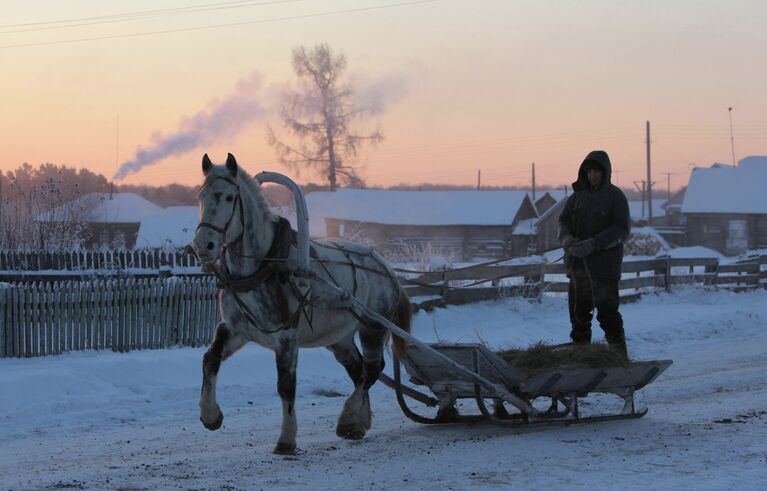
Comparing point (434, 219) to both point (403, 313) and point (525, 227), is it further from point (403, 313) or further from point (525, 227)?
point (403, 313)

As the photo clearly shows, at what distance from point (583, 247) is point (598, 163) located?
2.76 ft

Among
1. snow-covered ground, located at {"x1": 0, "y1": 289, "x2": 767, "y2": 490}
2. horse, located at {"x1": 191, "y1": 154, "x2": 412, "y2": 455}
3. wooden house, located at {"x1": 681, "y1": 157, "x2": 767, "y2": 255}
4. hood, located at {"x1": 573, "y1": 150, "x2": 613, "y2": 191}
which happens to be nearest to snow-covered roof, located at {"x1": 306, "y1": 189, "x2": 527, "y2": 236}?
wooden house, located at {"x1": 681, "y1": 157, "x2": 767, "y2": 255}

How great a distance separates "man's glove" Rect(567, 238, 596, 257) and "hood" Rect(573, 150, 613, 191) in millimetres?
613

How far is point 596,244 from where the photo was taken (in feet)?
29.5

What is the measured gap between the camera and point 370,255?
903 cm

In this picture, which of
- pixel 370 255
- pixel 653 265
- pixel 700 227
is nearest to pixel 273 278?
pixel 370 255

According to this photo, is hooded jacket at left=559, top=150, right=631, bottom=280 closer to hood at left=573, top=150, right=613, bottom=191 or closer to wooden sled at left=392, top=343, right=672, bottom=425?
hood at left=573, top=150, right=613, bottom=191

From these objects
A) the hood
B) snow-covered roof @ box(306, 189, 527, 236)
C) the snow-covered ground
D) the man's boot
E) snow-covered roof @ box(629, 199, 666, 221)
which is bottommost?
the snow-covered ground

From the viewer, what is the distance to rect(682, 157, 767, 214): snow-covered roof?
58344 mm

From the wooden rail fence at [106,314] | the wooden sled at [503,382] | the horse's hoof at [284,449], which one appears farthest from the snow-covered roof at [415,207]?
the horse's hoof at [284,449]

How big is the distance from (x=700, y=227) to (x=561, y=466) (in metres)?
57.0

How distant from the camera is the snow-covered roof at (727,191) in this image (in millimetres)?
58344

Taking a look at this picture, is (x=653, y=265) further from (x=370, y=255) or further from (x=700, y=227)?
(x=700, y=227)

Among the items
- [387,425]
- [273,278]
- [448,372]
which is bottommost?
[387,425]
